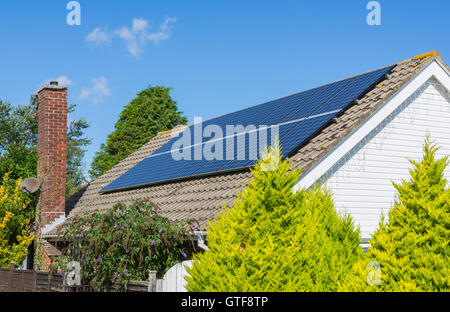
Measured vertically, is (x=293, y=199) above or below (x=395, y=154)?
below

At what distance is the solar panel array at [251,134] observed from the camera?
14.5 m

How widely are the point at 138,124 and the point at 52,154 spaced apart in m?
26.2

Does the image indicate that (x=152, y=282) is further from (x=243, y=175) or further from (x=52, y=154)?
(x=52, y=154)

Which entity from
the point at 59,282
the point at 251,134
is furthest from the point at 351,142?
the point at 59,282

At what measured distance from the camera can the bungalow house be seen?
13125 mm

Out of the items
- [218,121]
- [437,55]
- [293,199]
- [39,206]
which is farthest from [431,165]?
[39,206]

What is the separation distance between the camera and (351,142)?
13102 mm

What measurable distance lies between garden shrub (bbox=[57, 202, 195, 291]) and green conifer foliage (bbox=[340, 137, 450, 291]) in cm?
457

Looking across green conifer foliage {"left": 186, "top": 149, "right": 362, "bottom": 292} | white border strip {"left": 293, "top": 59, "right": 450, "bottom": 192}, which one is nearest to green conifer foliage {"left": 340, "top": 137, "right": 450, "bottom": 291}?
green conifer foliage {"left": 186, "top": 149, "right": 362, "bottom": 292}

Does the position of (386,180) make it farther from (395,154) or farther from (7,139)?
(7,139)

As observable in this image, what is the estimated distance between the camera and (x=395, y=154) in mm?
14086

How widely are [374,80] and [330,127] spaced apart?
2581mm

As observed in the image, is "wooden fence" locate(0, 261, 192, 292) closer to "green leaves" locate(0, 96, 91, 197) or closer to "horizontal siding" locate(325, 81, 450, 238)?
"horizontal siding" locate(325, 81, 450, 238)

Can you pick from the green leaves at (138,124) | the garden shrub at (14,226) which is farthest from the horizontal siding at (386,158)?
the green leaves at (138,124)
